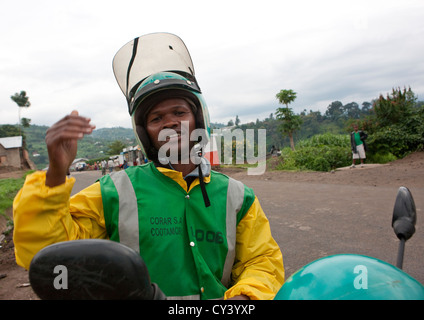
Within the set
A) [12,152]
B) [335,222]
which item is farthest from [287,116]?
[12,152]

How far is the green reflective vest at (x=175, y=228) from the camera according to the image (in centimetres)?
144

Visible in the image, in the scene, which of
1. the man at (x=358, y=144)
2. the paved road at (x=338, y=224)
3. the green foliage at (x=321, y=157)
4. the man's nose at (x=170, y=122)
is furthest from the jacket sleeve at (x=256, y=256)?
the green foliage at (x=321, y=157)

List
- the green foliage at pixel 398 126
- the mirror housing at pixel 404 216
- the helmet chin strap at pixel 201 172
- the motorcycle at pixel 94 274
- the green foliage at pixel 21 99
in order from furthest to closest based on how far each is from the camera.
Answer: the green foliage at pixel 21 99 → the green foliage at pixel 398 126 → the helmet chin strap at pixel 201 172 → the mirror housing at pixel 404 216 → the motorcycle at pixel 94 274

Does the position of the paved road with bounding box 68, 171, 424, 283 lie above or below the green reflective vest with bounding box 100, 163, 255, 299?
below

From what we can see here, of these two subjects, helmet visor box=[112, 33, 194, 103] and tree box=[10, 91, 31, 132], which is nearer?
helmet visor box=[112, 33, 194, 103]

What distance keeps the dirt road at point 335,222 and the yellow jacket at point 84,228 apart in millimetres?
2160

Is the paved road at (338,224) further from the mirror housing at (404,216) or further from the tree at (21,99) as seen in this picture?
the tree at (21,99)

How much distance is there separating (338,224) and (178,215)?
4.54 meters

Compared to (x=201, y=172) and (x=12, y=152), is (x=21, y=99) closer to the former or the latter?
(x=12, y=152)

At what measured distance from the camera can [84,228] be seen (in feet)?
4.53

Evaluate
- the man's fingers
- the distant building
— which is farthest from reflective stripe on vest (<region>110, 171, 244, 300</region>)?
the distant building

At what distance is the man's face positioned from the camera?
1665 mm

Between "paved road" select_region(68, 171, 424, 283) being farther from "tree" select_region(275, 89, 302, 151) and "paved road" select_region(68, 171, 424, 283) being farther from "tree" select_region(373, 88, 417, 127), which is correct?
"tree" select_region(275, 89, 302, 151)
